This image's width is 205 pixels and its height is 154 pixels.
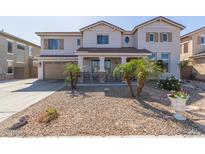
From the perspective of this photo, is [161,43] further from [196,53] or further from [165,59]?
[196,53]

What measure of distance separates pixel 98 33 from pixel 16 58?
1661cm

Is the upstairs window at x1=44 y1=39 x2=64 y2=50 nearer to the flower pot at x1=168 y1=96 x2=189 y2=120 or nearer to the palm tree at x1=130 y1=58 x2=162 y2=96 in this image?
the palm tree at x1=130 y1=58 x2=162 y2=96

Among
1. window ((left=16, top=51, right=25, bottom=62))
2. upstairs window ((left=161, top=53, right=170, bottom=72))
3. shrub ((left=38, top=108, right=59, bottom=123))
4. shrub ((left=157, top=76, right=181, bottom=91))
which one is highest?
window ((left=16, top=51, right=25, bottom=62))

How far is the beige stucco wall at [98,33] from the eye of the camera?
23688 mm

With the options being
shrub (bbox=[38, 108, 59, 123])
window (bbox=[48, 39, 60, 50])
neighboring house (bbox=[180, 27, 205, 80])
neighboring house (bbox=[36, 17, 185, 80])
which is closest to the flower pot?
shrub (bbox=[38, 108, 59, 123])

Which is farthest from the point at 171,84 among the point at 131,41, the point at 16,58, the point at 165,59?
the point at 16,58

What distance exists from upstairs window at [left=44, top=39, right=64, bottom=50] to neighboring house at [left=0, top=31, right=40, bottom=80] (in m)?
7.94

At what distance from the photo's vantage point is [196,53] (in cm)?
2653

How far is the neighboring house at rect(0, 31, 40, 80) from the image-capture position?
1134 inches

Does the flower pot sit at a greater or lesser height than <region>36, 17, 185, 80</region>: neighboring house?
lesser

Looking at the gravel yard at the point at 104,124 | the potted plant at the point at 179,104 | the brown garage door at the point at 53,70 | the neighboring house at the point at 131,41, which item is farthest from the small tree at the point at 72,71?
the brown garage door at the point at 53,70

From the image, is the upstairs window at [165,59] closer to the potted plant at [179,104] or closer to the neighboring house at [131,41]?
the neighboring house at [131,41]

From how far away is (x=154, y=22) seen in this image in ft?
76.5

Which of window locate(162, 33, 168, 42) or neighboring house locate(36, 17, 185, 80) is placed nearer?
neighboring house locate(36, 17, 185, 80)
